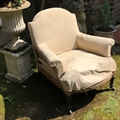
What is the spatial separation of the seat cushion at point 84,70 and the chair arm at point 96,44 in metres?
0.07

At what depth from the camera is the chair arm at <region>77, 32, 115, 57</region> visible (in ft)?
9.07

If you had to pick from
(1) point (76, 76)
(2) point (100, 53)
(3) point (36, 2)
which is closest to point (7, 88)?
(1) point (76, 76)

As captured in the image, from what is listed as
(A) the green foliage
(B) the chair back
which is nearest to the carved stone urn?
(B) the chair back

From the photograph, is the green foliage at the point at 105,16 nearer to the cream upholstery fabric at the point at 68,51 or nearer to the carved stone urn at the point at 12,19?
the cream upholstery fabric at the point at 68,51

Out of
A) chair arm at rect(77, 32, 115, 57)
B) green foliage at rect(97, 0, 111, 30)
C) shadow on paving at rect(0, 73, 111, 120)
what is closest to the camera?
shadow on paving at rect(0, 73, 111, 120)

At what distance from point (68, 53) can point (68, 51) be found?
0.28ft

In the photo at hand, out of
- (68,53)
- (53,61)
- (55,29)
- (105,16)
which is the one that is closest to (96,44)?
(68,53)

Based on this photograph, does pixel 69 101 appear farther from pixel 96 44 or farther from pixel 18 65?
pixel 18 65

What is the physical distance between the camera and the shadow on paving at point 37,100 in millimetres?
2650

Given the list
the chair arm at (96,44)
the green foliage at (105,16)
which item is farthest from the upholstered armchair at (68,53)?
the green foliage at (105,16)

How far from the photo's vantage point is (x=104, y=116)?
101 inches

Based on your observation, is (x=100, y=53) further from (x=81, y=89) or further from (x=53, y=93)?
(x=53, y=93)

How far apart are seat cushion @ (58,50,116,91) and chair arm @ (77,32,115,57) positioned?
7 cm

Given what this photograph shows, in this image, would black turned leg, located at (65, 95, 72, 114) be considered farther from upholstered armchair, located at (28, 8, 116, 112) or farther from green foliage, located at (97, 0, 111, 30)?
green foliage, located at (97, 0, 111, 30)
